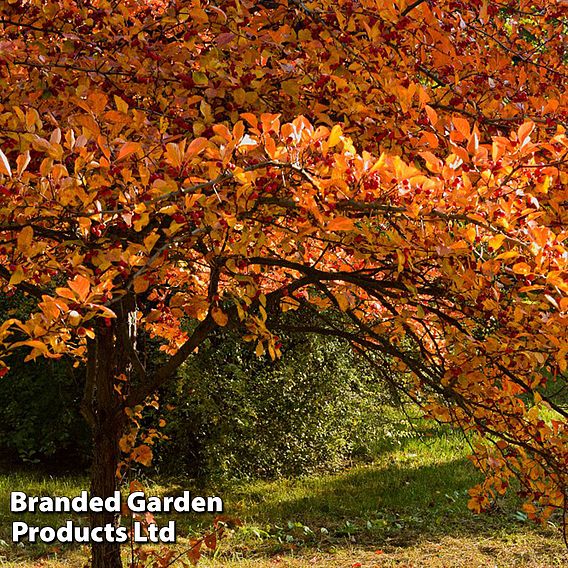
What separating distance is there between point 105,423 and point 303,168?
2498 mm

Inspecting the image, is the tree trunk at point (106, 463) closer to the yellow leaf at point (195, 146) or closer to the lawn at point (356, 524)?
the lawn at point (356, 524)

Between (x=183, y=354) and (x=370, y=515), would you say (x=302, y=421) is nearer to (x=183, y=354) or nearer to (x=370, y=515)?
(x=370, y=515)

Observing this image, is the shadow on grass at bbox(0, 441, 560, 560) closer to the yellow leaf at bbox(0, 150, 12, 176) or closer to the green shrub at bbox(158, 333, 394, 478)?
the green shrub at bbox(158, 333, 394, 478)

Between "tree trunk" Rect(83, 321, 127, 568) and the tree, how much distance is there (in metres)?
0.03

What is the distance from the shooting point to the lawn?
562cm

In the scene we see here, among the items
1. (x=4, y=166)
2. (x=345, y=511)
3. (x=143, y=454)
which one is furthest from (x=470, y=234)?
(x=345, y=511)

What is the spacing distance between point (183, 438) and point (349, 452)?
1995mm

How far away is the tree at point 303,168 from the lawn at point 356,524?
6.85ft

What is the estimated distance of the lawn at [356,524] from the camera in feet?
18.4

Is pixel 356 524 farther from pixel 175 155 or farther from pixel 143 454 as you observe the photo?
pixel 175 155

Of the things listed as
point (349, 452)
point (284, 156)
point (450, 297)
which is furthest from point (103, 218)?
point (349, 452)

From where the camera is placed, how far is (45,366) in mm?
7688

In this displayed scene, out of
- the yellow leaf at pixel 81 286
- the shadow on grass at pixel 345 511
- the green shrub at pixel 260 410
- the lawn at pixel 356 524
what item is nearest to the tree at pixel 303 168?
the yellow leaf at pixel 81 286

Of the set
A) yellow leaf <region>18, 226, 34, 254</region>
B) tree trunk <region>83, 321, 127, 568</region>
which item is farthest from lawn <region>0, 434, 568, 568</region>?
yellow leaf <region>18, 226, 34, 254</region>
